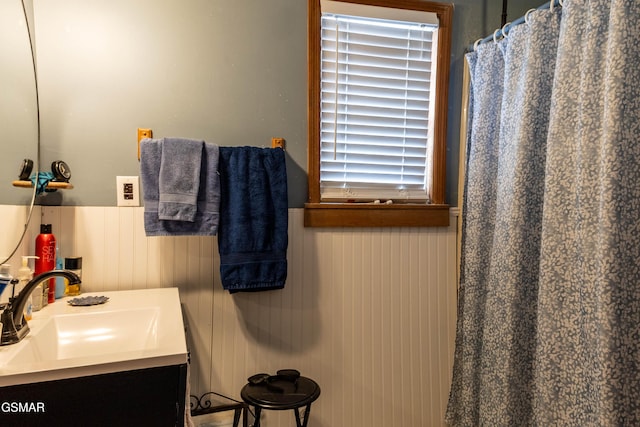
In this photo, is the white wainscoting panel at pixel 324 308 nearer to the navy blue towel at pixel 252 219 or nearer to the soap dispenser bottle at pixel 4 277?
the navy blue towel at pixel 252 219

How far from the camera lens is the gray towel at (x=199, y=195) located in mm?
1337

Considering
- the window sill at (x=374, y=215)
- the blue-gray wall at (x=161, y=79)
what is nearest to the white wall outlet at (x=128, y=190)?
the blue-gray wall at (x=161, y=79)

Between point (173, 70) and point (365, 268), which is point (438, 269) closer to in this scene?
point (365, 268)

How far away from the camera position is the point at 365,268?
1736 mm

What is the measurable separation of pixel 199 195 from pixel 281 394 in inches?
30.6

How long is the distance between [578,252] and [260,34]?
147 centimetres

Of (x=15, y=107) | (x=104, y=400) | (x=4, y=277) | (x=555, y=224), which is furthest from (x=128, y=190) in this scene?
(x=555, y=224)

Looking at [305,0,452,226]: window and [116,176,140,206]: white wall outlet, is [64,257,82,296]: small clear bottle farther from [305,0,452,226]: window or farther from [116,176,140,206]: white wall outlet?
[305,0,452,226]: window

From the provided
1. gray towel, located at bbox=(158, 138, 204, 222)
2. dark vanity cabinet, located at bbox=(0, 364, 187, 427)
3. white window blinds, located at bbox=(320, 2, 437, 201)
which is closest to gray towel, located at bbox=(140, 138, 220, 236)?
gray towel, located at bbox=(158, 138, 204, 222)

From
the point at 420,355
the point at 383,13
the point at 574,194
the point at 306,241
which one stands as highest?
the point at 383,13

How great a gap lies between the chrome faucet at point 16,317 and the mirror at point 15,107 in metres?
0.29

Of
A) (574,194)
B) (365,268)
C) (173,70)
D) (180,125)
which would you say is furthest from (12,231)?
(574,194)

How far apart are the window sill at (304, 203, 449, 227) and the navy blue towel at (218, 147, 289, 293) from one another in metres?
0.21

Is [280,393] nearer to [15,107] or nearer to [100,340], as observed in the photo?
[100,340]
